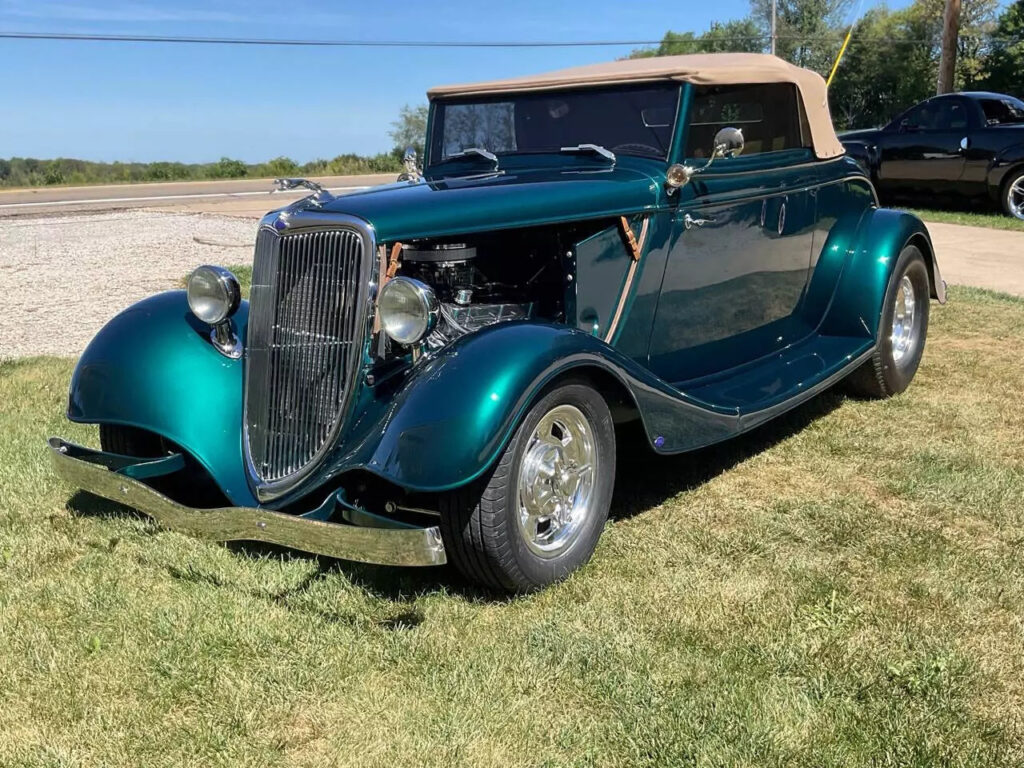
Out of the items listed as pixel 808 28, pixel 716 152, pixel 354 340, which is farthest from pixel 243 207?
pixel 808 28

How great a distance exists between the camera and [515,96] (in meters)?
4.53

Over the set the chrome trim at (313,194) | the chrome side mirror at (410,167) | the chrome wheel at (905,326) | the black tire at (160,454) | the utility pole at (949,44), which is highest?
the utility pole at (949,44)

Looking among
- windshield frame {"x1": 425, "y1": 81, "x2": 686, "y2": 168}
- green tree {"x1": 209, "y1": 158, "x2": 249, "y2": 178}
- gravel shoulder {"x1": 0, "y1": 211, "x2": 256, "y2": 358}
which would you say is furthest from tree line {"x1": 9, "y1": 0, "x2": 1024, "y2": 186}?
windshield frame {"x1": 425, "y1": 81, "x2": 686, "y2": 168}

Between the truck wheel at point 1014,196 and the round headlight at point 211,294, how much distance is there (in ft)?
37.7

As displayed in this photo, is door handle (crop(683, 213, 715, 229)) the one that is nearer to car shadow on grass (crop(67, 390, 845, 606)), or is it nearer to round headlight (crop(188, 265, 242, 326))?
car shadow on grass (crop(67, 390, 845, 606))

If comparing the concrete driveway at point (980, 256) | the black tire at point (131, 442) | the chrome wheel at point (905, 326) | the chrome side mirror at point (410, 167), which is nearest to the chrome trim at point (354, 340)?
the black tire at point (131, 442)

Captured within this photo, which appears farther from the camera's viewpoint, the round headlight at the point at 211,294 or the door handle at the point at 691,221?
the door handle at the point at 691,221

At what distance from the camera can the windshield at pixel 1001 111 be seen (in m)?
12.2

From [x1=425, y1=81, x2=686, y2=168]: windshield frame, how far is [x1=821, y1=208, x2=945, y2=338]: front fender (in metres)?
1.64

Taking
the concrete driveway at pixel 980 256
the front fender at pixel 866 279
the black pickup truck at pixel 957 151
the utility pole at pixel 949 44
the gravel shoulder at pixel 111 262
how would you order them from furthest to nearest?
the utility pole at pixel 949 44 < the black pickup truck at pixel 957 151 < the concrete driveway at pixel 980 256 < the gravel shoulder at pixel 111 262 < the front fender at pixel 866 279

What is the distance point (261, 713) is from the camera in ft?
8.39

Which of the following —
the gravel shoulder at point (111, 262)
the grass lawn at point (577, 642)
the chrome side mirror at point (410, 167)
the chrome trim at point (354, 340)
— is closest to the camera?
the grass lawn at point (577, 642)

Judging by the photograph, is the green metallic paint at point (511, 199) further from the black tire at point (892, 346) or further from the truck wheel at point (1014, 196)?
the truck wheel at point (1014, 196)

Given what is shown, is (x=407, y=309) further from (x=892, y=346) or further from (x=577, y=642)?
(x=892, y=346)
